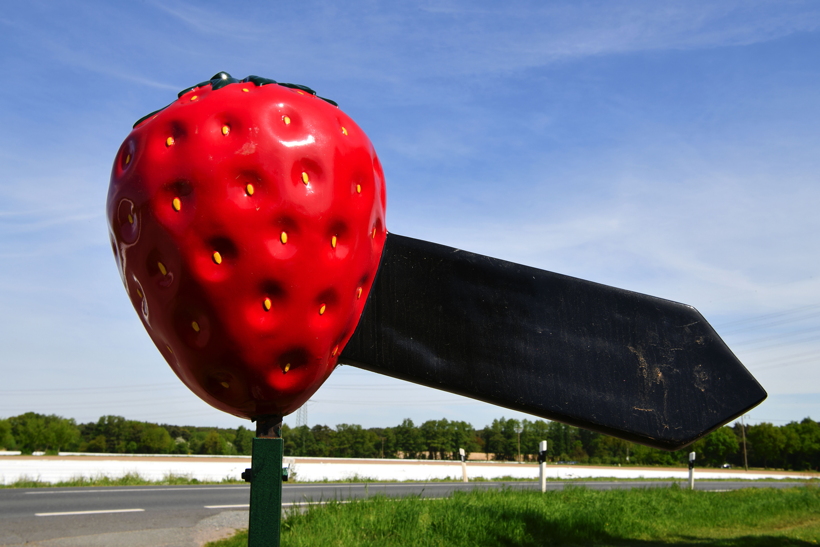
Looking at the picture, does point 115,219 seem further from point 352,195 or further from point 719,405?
point 719,405

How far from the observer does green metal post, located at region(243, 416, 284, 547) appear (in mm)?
935

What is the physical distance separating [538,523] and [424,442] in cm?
5794

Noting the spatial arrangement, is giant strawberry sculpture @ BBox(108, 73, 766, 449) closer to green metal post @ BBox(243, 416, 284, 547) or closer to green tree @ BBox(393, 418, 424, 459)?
green metal post @ BBox(243, 416, 284, 547)

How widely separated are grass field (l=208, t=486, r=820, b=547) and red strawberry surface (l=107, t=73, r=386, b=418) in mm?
4488

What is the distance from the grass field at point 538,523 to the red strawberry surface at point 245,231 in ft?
14.7

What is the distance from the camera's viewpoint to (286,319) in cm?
87

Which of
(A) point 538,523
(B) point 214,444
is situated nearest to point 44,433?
(B) point 214,444

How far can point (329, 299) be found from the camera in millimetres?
912

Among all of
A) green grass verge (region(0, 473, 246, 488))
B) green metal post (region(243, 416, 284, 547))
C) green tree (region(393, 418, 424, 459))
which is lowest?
green tree (region(393, 418, 424, 459))

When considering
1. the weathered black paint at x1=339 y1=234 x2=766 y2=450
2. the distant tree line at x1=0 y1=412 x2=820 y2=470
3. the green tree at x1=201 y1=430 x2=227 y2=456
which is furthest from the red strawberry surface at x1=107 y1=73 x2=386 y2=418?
the green tree at x1=201 y1=430 x2=227 y2=456

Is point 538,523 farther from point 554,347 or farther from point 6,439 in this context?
point 6,439

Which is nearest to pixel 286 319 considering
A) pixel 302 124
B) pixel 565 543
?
pixel 302 124

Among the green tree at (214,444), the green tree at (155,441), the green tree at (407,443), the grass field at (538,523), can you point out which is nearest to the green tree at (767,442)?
the green tree at (407,443)

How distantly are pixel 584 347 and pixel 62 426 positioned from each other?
51.8 metres
